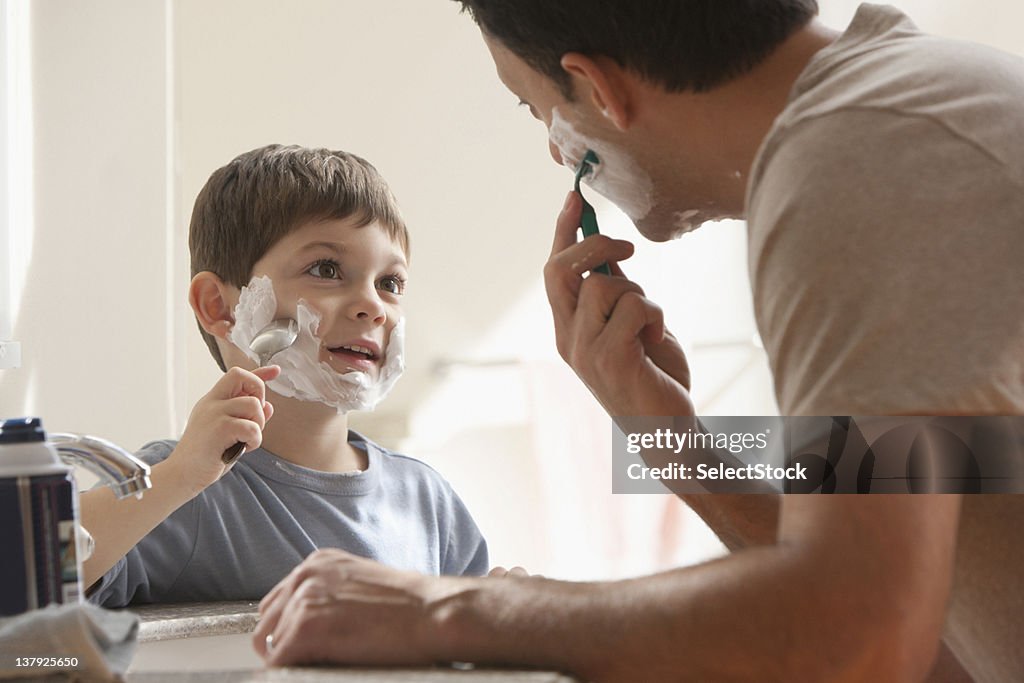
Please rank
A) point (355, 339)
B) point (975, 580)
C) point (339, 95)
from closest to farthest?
point (975, 580), point (355, 339), point (339, 95)

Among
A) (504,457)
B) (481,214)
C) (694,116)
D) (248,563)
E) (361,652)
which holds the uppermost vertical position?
(694,116)

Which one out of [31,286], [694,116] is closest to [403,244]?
[694,116]

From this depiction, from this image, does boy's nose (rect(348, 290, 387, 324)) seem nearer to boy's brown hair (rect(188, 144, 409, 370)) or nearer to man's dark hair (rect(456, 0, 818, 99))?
boy's brown hair (rect(188, 144, 409, 370))

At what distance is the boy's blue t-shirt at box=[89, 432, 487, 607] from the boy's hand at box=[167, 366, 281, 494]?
0.13m

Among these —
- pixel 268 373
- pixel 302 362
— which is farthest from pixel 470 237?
pixel 268 373

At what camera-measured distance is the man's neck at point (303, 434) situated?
4.00 ft

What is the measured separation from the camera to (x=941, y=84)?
2.09 feet

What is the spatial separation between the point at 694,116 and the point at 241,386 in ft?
1.65

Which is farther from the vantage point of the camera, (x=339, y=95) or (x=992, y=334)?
(x=339, y=95)

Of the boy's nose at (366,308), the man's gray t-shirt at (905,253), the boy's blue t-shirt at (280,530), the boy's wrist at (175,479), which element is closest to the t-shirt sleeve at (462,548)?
the boy's blue t-shirt at (280,530)

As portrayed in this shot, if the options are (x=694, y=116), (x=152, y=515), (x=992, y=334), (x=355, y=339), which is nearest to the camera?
(x=992, y=334)

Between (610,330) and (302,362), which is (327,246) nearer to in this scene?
(302,362)

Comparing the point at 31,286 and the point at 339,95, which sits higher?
the point at 339,95

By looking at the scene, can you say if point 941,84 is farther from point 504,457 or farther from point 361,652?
point 504,457
